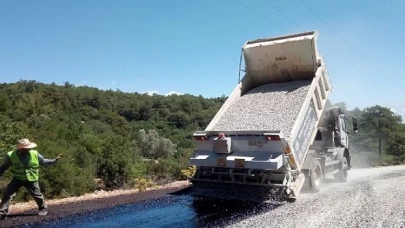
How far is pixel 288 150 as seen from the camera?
24.0 feet

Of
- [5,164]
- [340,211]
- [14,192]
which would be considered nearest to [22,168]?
[5,164]

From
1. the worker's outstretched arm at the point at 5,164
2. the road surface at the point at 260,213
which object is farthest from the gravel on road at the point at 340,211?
the worker's outstretched arm at the point at 5,164

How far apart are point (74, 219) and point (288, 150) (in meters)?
4.21

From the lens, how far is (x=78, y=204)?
7.69 meters

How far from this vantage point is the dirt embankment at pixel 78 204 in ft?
20.8

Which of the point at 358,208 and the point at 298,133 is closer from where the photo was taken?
the point at 358,208

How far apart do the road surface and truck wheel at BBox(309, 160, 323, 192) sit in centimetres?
25

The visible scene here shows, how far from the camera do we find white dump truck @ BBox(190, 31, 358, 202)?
7.45 m

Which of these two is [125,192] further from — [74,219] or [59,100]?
[59,100]

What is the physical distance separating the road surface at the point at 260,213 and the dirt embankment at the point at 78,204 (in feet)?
1.20

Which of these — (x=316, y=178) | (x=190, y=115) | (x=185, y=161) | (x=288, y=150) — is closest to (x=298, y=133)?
(x=288, y=150)

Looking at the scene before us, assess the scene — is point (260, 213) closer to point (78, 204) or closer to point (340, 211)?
point (340, 211)

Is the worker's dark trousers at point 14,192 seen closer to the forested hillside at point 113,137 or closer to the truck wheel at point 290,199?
the forested hillside at point 113,137

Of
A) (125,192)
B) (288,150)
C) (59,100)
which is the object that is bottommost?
(125,192)
